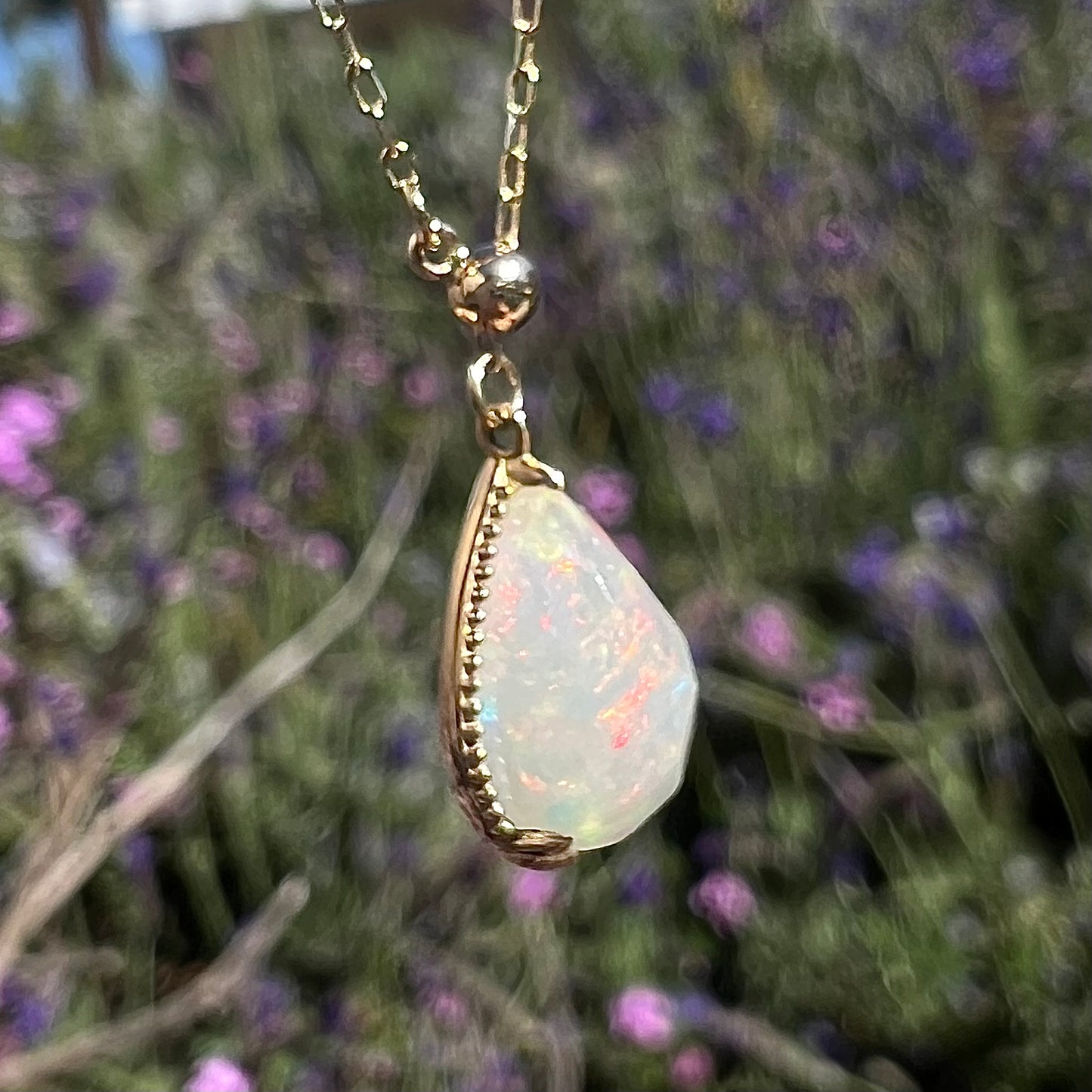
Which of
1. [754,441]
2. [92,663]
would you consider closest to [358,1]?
[754,441]

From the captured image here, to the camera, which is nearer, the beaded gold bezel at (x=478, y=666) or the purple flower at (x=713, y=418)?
the beaded gold bezel at (x=478, y=666)

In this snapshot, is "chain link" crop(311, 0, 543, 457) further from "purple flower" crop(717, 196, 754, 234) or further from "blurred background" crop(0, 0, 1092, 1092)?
"purple flower" crop(717, 196, 754, 234)

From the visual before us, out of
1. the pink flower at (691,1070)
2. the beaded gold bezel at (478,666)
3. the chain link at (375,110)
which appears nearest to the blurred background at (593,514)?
the pink flower at (691,1070)

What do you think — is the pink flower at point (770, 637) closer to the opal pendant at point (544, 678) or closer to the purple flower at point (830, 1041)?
the purple flower at point (830, 1041)

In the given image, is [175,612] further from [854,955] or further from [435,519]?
[854,955]

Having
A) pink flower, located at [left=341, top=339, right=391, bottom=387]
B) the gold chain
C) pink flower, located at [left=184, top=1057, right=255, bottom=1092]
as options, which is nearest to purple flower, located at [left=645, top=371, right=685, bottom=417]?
pink flower, located at [left=341, top=339, right=391, bottom=387]

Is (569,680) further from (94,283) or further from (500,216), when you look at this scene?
(94,283)
